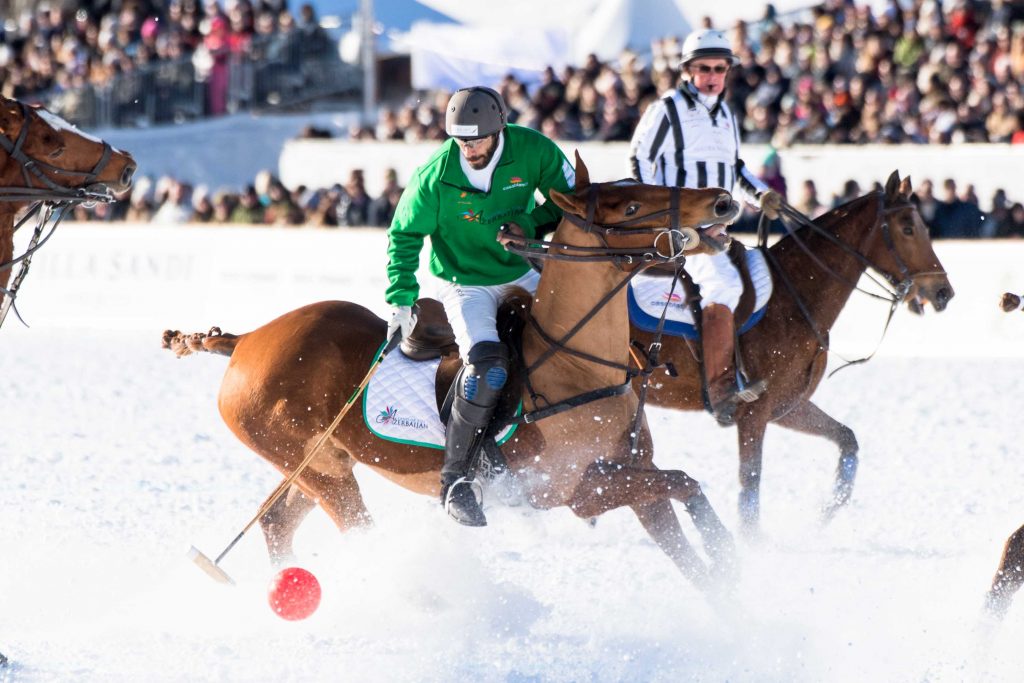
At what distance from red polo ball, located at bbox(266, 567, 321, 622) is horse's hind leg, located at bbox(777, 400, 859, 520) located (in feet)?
9.97

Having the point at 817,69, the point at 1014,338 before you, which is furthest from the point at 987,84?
the point at 1014,338

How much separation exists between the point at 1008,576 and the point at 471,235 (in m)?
2.56

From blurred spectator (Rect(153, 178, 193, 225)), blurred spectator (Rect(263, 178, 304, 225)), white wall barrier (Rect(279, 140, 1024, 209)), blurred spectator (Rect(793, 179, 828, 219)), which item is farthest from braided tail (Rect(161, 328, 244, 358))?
blurred spectator (Rect(153, 178, 193, 225))

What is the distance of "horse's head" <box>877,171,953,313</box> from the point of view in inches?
285

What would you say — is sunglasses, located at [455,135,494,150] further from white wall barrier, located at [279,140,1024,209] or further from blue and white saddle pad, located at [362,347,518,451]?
white wall barrier, located at [279,140,1024,209]

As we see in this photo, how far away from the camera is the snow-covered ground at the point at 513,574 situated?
543cm

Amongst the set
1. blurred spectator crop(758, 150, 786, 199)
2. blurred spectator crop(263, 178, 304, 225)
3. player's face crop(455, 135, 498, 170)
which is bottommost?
blurred spectator crop(263, 178, 304, 225)

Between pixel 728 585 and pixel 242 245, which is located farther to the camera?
pixel 242 245

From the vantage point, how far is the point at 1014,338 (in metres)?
11.6

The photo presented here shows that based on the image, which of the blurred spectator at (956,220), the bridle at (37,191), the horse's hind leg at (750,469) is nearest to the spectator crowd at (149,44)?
the blurred spectator at (956,220)

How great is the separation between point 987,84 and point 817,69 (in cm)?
205

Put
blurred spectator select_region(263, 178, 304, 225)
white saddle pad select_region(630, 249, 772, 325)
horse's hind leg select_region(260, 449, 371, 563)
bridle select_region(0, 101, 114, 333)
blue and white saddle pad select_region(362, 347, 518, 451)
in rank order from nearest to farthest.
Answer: bridle select_region(0, 101, 114, 333)
blue and white saddle pad select_region(362, 347, 518, 451)
horse's hind leg select_region(260, 449, 371, 563)
white saddle pad select_region(630, 249, 772, 325)
blurred spectator select_region(263, 178, 304, 225)

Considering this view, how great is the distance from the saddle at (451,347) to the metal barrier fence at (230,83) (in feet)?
53.4

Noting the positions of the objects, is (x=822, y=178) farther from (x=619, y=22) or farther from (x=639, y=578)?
(x=639, y=578)
